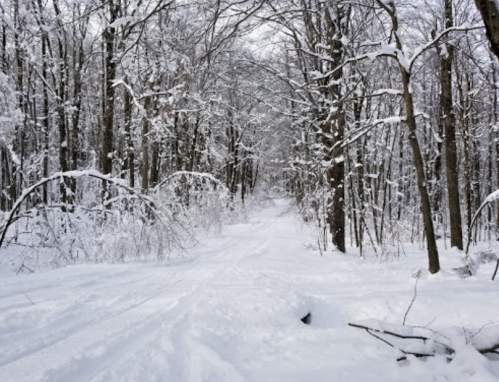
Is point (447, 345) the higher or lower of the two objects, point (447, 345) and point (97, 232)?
the lower

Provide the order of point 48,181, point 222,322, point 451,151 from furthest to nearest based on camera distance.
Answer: point 451,151
point 48,181
point 222,322

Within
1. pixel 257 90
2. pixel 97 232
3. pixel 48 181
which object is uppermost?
pixel 257 90

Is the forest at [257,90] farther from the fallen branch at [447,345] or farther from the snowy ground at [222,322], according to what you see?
the fallen branch at [447,345]

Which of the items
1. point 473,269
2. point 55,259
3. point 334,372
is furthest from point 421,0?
point 55,259

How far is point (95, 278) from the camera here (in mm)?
4902

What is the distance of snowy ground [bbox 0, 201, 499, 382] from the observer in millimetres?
2531

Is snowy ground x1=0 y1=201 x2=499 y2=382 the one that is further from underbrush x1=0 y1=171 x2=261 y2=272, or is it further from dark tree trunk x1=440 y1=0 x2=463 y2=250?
dark tree trunk x1=440 y1=0 x2=463 y2=250

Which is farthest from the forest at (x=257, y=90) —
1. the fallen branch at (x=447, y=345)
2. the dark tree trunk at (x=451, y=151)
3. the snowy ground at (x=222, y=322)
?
the fallen branch at (x=447, y=345)

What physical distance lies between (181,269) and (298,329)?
10.4ft

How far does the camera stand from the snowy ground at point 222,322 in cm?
253

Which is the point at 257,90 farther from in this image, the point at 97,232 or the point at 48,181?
the point at 48,181

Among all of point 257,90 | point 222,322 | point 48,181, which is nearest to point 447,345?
point 222,322

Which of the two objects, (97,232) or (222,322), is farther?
(97,232)

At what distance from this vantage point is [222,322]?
3498mm
